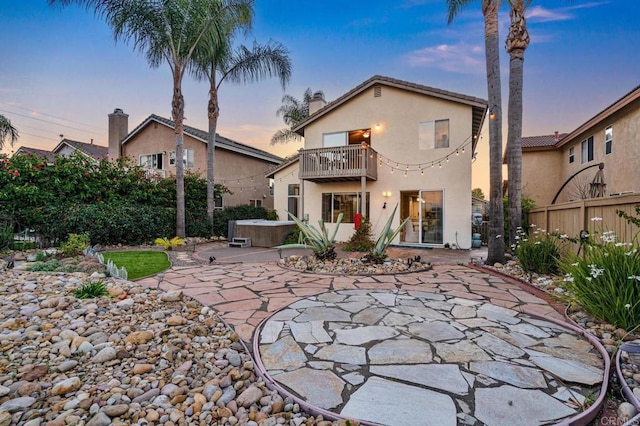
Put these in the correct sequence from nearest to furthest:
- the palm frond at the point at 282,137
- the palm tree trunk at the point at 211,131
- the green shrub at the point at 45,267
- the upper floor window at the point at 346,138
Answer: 1. the green shrub at the point at 45,267
2. the upper floor window at the point at 346,138
3. the palm tree trunk at the point at 211,131
4. the palm frond at the point at 282,137

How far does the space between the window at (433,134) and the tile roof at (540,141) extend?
23.1 ft

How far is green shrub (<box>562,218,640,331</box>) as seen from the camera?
2.87 meters

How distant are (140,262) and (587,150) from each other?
1642 cm

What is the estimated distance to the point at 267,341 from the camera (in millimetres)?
2826

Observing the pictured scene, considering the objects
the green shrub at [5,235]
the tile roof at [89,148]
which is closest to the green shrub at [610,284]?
the green shrub at [5,235]

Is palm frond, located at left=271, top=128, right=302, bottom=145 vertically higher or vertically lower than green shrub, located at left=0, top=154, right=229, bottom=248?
higher

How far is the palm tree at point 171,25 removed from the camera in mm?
9875

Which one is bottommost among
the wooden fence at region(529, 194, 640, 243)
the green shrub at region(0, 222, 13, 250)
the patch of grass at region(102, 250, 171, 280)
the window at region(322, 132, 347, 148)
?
the patch of grass at region(102, 250, 171, 280)

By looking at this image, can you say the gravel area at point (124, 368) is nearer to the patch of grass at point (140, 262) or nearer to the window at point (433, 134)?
the patch of grass at point (140, 262)

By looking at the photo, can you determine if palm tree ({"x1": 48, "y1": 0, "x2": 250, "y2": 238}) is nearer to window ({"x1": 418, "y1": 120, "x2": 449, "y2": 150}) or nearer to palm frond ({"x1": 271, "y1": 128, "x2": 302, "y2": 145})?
window ({"x1": 418, "y1": 120, "x2": 449, "y2": 150})

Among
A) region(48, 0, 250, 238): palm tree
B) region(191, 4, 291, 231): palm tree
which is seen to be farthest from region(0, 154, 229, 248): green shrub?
region(191, 4, 291, 231): palm tree

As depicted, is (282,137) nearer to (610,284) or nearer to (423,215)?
(423,215)

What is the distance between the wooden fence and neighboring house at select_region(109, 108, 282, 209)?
48.1ft

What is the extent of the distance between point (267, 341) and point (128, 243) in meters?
9.57
